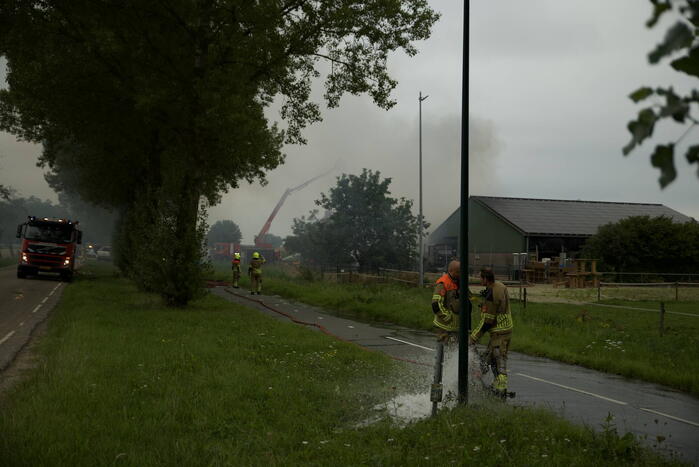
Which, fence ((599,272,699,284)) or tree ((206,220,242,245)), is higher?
tree ((206,220,242,245))

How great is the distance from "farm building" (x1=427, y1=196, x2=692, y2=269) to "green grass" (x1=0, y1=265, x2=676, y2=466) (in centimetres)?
3667

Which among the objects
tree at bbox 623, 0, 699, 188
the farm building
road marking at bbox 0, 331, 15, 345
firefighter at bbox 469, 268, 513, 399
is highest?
the farm building

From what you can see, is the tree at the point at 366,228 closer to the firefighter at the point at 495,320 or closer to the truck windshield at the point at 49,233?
the truck windshield at the point at 49,233

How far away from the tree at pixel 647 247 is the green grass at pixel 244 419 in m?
32.6

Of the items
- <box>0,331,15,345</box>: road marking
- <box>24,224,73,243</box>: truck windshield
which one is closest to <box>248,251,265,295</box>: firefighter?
<box>24,224,73,243</box>: truck windshield

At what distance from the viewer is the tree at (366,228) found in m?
48.2

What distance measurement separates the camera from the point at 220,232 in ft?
568

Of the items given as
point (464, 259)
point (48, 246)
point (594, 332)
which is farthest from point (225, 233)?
point (464, 259)

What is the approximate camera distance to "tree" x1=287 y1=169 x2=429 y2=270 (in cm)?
4816

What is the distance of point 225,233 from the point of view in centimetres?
17050

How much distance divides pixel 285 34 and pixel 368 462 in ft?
53.8

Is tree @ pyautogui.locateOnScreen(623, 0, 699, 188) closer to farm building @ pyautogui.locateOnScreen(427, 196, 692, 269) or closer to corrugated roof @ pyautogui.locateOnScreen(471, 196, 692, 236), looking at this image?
farm building @ pyautogui.locateOnScreen(427, 196, 692, 269)

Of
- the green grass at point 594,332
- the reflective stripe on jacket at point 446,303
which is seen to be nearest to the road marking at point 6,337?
the reflective stripe on jacket at point 446,303

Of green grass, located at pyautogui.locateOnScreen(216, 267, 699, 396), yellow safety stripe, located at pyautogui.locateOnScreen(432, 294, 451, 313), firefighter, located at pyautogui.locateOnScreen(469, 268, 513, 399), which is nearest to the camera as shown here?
firefighter, located at pyautogui.locateOnScreen(469, 268, 513, 399)
